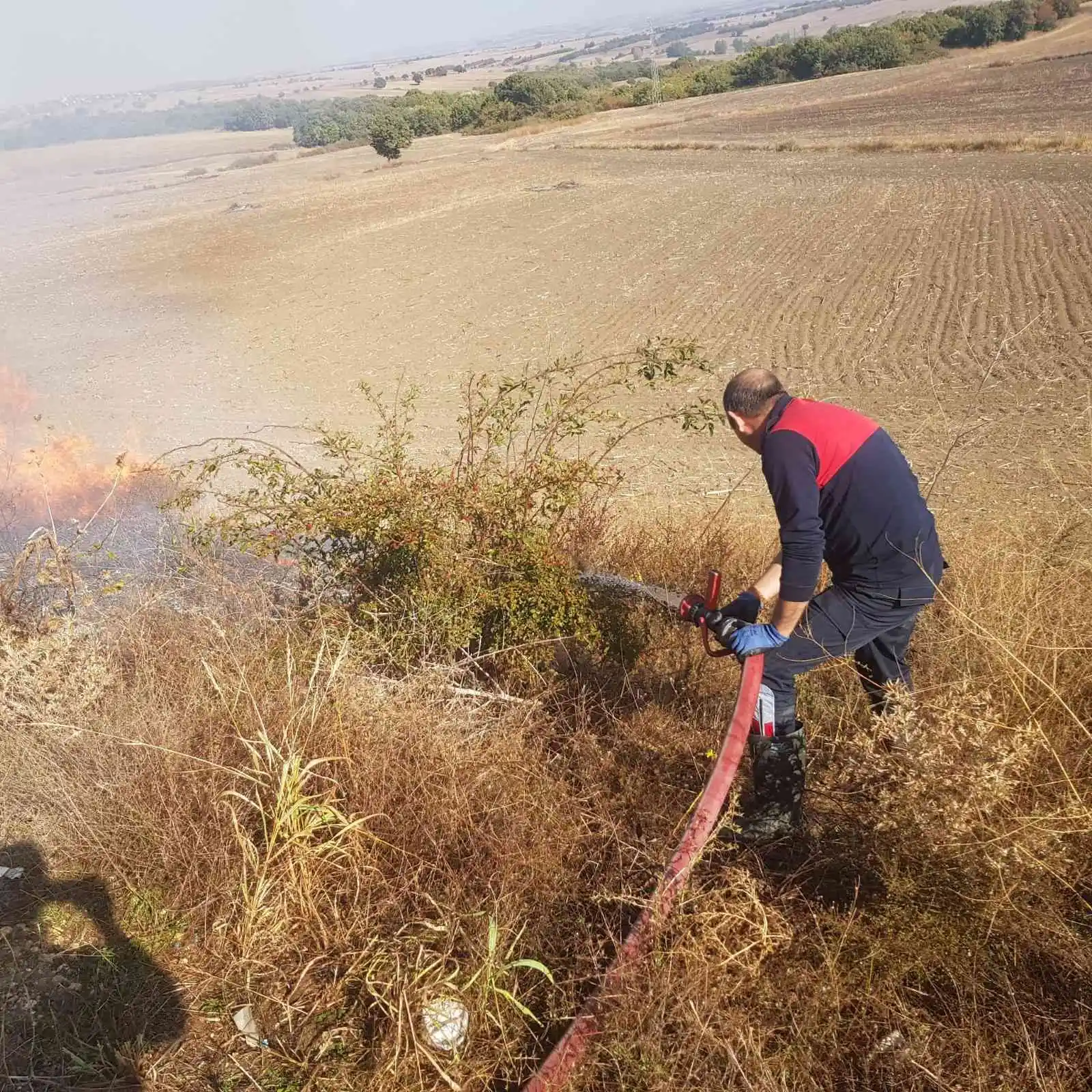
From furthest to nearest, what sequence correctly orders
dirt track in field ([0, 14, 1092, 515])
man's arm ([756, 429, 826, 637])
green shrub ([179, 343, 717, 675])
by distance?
dirt track in field ([0, 14, 1092, 515]), green shrub ([179, 343, 717, 675]), man's arm ([756, 429, 826, 637])

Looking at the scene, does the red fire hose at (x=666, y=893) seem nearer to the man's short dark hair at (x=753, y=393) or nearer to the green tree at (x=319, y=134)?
the man's short dark hair at (x=753, y=393)

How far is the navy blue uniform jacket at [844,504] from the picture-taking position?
256cm

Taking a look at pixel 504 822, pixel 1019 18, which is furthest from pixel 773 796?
pixel 1019 18

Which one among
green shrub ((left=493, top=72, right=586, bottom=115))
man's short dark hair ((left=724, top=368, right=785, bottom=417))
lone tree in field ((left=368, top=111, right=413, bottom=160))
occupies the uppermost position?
green shrub ((left=493, top=72, right=586, bottom=115))

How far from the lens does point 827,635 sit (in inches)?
108

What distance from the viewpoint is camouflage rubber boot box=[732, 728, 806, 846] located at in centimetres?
260

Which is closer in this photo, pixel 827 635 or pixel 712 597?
pixel 827 635

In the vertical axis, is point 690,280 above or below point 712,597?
below

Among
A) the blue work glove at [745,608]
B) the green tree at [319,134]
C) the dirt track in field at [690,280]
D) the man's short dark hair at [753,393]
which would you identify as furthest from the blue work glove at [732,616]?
the green tree at [319,134]

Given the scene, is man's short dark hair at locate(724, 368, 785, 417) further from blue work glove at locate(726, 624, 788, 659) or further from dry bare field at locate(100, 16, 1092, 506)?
dry bare field at locate(100, 16, 1092, 506)

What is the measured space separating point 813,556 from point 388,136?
48.3m

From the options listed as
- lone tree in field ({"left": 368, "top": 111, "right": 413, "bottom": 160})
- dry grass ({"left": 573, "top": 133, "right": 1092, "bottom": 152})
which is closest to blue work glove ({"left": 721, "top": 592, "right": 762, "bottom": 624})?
dry grass ({"left": 573, "top": 133, "right": 1092, "bottom": 152})

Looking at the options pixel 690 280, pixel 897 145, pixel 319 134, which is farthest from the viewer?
pixel 319 134

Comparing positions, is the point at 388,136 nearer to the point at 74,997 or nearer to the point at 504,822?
the point at 504,822
